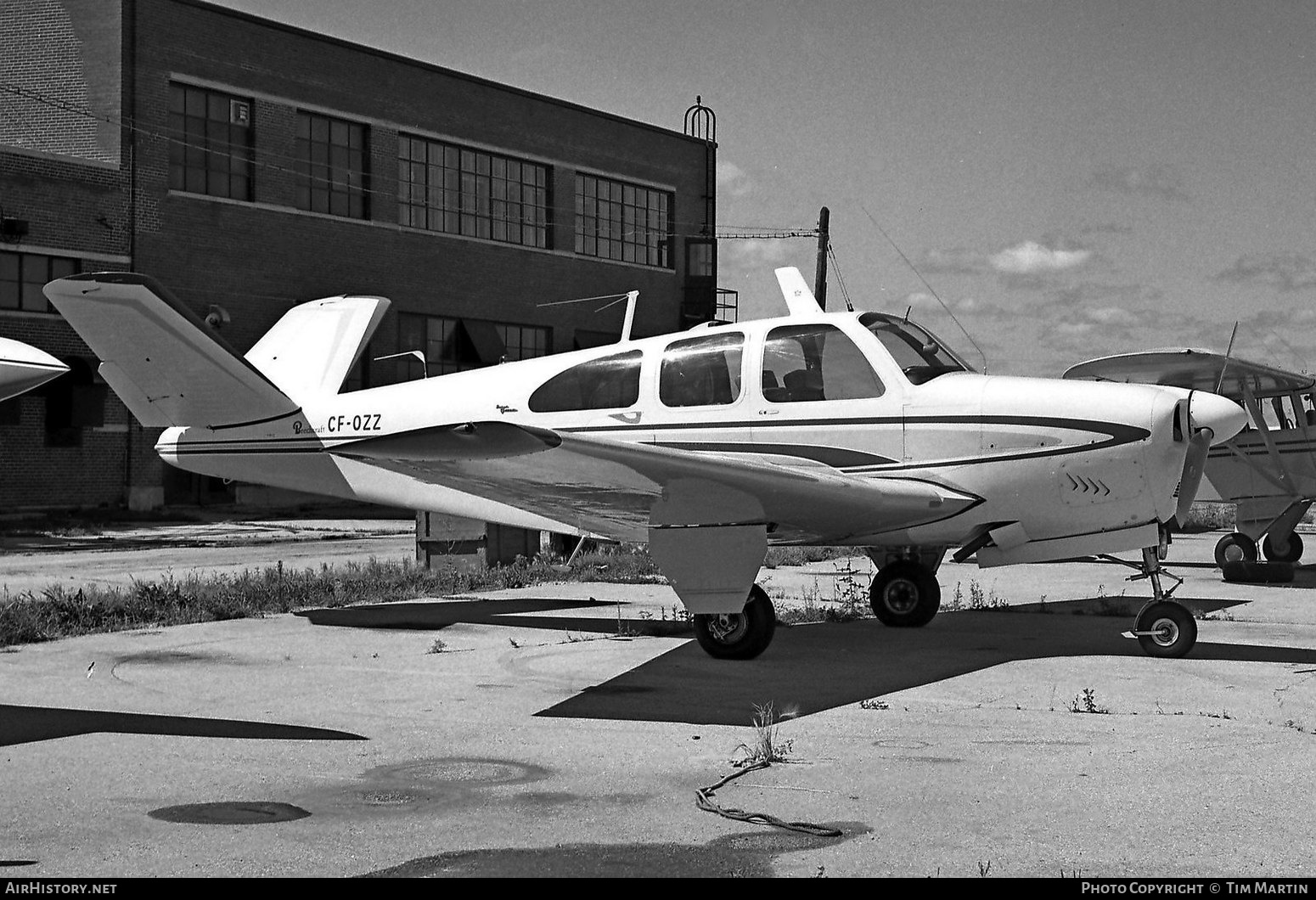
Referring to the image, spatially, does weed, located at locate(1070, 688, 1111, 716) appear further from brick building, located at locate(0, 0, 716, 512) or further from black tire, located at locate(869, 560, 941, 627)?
brick building, located at locate(0, 0, 716, 512)

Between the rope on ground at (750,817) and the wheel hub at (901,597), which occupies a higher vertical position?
the wheel hub at (901,597)

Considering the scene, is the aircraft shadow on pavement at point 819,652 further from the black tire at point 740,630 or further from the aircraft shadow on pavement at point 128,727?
the aircraft shadow on pavement at point 128,727

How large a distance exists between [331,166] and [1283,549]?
88.5 feet

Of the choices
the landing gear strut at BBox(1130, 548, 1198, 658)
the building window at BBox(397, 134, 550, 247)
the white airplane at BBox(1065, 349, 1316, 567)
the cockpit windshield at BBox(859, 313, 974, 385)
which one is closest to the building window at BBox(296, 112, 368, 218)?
the building window at BBox(397, 134, 550, 247)

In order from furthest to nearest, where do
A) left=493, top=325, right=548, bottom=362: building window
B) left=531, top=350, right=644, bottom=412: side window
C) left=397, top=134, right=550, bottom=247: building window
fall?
left=493, top=325, right=548, bottom=362: building window → left=397, top=134, right=550, bottom=247: building window → left=531, top=350, right=644, bottom=412: side window

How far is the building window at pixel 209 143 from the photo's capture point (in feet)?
104

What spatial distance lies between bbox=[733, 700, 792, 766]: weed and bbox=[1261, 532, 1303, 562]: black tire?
1256 centimetres

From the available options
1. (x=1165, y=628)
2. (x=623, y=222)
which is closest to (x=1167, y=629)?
(x=1165, y=628)

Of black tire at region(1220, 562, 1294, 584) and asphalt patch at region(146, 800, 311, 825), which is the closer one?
asphalt patch at region(146, 800, 311, 825)

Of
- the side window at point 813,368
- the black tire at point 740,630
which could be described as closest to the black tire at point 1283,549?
the side window at point 813,368

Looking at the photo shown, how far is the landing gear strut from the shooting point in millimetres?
8461

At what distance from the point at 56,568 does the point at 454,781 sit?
12.6 m

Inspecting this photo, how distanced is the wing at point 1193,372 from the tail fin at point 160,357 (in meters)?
9.57

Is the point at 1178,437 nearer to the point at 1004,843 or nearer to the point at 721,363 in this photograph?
the point at 721,363
